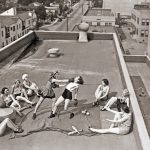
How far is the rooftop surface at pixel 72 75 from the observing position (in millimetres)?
9188

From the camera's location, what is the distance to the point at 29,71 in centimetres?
1681

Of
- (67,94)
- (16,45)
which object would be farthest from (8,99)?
(16,45)

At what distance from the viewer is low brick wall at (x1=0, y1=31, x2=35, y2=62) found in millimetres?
19562

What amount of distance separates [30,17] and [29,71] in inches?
2666

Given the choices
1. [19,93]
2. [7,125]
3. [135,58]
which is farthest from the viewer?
[135,58]

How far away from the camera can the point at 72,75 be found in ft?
53.1

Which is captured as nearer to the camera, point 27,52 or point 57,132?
point 57,132

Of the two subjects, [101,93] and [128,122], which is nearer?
[128,122]

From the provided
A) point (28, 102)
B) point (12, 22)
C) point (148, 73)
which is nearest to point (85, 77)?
point (28, 102)

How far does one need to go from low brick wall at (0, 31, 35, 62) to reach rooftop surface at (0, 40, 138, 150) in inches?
32.7

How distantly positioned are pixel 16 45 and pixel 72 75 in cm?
758

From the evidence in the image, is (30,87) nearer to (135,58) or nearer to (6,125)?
(6,125)

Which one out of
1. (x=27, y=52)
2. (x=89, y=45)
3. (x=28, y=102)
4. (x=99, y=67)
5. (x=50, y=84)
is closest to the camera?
(x=50, y=84)

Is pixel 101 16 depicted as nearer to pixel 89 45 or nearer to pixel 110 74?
pixel 89 45
